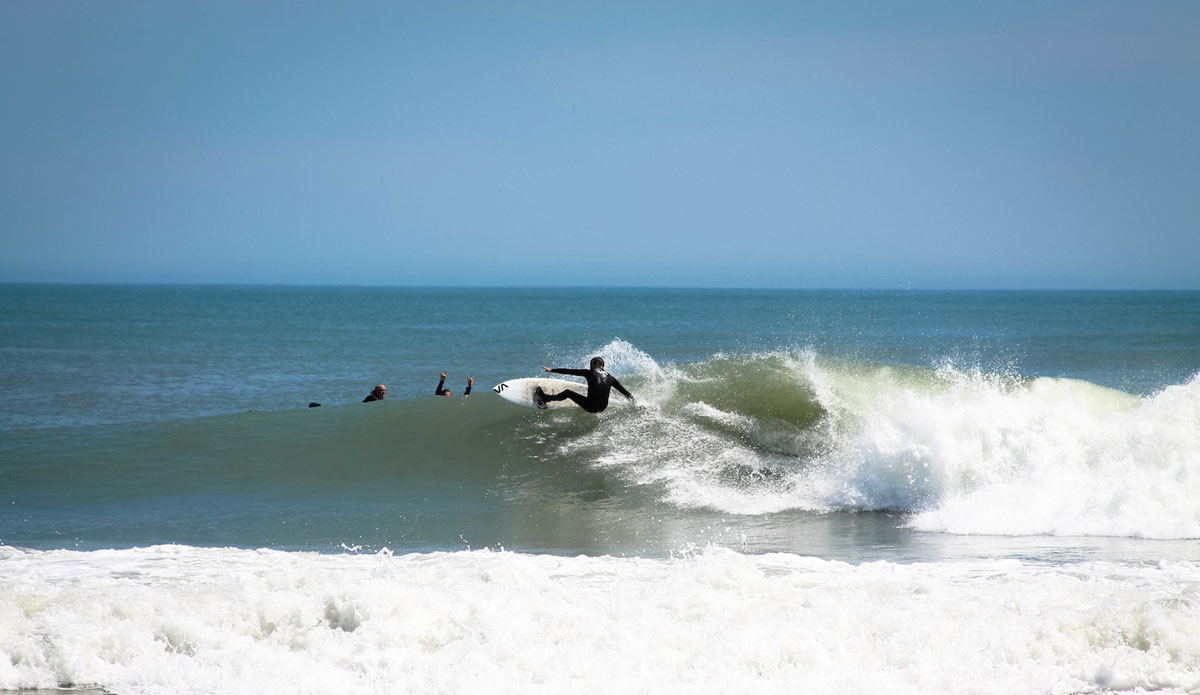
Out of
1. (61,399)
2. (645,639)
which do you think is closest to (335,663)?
(645,639)

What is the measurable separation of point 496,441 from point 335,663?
337 inches

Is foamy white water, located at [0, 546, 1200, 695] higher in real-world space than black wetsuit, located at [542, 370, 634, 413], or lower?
lower

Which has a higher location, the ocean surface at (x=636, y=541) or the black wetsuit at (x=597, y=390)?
the black wetsuit at (x=597, y=390)

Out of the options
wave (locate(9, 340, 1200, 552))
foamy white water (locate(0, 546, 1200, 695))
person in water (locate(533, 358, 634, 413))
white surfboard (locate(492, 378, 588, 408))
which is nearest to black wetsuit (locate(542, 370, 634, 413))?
person in water (locate(533, 358, 634, 413))

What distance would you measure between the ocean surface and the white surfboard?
13.2 inches

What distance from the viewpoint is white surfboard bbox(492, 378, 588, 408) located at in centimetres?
1577

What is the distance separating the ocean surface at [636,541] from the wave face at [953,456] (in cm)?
4

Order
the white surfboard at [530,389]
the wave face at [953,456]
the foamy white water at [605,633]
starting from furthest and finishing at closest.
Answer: the white surfboard at [530,389] < the wave face at [953,456] < the foamy white water at [605,633]

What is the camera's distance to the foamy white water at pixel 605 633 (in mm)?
5699

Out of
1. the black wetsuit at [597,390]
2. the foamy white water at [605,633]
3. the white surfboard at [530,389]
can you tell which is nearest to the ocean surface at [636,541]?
the foamy white water at [605,633]

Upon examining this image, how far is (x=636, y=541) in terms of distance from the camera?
9.49 metres

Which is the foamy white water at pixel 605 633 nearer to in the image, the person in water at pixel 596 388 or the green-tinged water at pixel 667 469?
the green-tinged water at pixel 667 469

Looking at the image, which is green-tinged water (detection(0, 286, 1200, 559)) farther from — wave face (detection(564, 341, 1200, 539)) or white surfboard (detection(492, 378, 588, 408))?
white surfboard (detection(492, 378, 588, 408))

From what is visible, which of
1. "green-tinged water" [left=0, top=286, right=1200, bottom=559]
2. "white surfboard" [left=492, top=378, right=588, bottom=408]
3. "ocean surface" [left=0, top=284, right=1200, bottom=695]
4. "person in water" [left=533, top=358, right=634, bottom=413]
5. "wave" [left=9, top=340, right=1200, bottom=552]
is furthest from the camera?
"white surfboard" [left=492, top=378, right=588, bottom=408]
